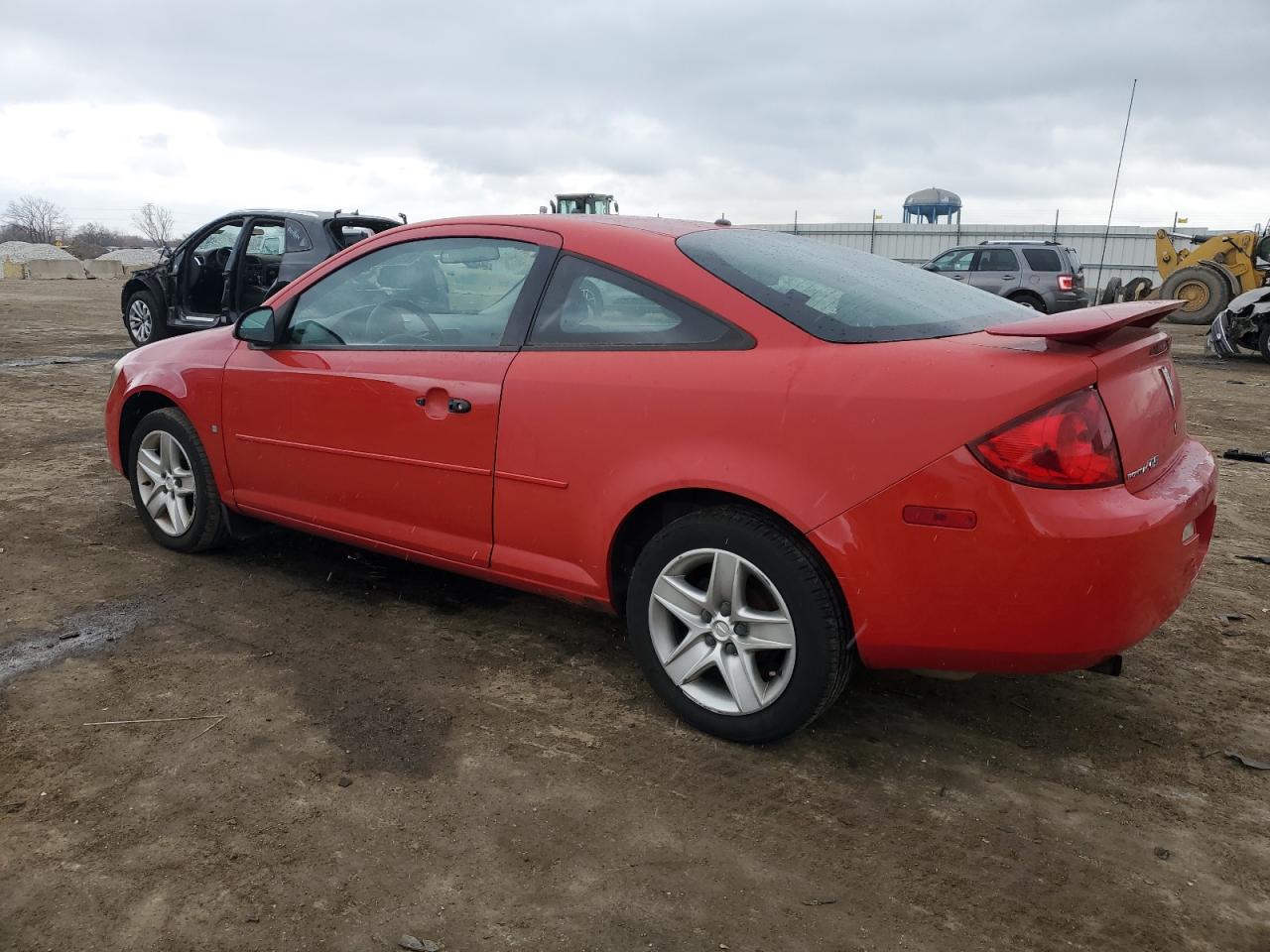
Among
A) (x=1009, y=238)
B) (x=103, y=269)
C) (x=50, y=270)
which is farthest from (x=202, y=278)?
(x=103, y=269)

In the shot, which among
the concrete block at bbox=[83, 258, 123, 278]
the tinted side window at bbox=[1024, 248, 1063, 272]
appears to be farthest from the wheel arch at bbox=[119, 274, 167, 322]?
the concrete block at bbox=[83, 258, 123, 278]

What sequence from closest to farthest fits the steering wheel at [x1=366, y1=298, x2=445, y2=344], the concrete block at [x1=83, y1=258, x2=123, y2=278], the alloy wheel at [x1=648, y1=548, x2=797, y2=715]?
the alloy wheel at [x1=648, y1=548, x2=797, y2=715], the steering wheel at [x1=366, y1=298, x2=445, y2=344], the concrete block at [x1=83, y1=258, x2=123, y2=278]

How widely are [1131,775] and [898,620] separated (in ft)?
2.95

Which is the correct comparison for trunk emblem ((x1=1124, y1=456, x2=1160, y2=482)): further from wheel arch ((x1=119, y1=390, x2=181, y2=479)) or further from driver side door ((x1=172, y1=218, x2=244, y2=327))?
driver side door ((x1=172, y1=218, x2=244, y2=327))

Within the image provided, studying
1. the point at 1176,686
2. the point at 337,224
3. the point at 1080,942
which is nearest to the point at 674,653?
the point at 1080,942

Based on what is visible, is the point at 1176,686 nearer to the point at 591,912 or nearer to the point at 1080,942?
the point at 1080,942

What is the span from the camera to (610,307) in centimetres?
291

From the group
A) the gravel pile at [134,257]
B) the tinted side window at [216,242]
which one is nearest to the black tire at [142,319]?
the tinted side window at [216,242]

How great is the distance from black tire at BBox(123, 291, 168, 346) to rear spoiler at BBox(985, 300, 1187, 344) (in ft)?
35.9

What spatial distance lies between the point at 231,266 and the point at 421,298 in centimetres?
690

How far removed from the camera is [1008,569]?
88.3 inches

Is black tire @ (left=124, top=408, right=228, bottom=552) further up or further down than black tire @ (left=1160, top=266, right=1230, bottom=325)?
further down

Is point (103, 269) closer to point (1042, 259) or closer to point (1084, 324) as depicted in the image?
point (1042, 259)

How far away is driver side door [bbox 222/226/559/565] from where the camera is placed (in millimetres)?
3113
